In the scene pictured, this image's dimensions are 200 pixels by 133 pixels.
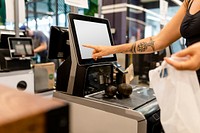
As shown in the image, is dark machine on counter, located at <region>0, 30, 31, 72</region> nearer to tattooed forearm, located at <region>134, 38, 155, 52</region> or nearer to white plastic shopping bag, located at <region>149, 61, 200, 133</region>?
tattooed forearm, located at <region>134, 38, 155, 52</region>

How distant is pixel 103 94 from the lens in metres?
1.53

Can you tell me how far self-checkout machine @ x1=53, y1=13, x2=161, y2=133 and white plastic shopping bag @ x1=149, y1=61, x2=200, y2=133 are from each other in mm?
254

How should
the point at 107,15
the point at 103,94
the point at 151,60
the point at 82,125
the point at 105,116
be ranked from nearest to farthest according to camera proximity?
the point at 105,116 → the point at 82,125 → the point at 103,94 → the point at 151,60 → the point at 107,15

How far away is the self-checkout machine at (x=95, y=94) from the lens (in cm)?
124

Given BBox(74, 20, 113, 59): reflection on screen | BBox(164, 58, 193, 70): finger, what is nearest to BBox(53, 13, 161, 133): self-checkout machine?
BBox(74, 20, 113, 59): reflection on screen

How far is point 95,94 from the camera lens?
5.02ft

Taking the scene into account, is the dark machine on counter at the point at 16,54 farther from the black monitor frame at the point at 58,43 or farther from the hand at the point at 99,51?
the hand at the point at 99,51

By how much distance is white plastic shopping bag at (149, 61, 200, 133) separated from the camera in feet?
2.96

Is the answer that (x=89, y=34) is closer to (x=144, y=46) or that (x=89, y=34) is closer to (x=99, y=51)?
(x=99, y=51)

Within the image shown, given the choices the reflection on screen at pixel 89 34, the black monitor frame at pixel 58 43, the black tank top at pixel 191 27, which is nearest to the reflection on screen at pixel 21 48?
the black monitor frame at pixel 58 43

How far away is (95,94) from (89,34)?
1.44 ft

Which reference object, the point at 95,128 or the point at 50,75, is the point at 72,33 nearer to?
the point at 95,128

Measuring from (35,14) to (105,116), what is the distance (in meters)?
4.02

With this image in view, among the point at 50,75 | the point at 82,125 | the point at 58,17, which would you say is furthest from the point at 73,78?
the point at 58,17
